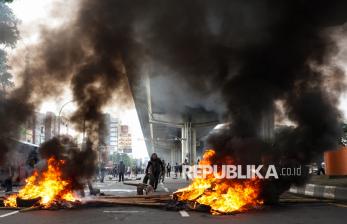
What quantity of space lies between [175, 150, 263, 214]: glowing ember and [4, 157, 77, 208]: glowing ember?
9.43ft

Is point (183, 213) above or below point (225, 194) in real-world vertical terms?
below

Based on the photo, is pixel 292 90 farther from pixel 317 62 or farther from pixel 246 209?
pixel 246 209

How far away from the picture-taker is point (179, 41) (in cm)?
1127

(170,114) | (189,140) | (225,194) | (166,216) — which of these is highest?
(170,114)

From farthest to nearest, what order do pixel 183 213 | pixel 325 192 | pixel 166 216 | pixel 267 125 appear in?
1. pixel 325 192
2. pixel 267 125
3. pixel 183 213
4. pixel 166 216

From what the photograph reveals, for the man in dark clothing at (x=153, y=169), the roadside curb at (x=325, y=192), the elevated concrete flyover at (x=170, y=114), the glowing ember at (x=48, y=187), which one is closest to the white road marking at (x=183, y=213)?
the glowing ember at (x=48, y=187)

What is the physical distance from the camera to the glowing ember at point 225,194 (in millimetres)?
9875

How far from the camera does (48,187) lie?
1103 centimetres

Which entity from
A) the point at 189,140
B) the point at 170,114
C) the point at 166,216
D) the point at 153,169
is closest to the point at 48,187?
the point at 166,216

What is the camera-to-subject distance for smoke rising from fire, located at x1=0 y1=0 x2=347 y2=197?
1080 cm

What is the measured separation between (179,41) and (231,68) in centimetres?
146

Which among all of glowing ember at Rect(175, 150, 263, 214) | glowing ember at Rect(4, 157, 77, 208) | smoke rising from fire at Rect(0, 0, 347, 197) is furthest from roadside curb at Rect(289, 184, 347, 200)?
glowing ember at Rect(4, 157, 77, 208)

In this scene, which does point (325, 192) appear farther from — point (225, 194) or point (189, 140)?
point (189, 140)

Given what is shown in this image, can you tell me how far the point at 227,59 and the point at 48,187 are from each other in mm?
5391
